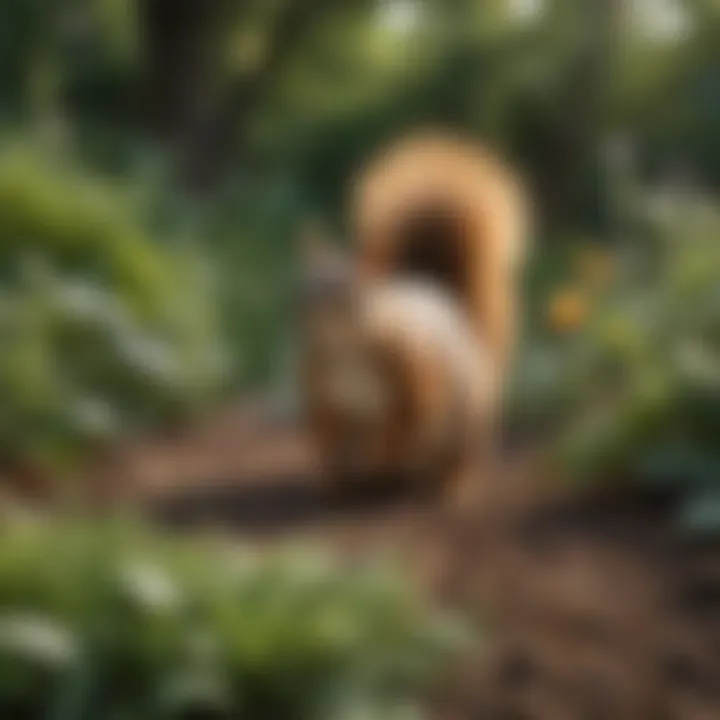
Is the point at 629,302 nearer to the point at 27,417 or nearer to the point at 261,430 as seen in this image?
the point at 261,430

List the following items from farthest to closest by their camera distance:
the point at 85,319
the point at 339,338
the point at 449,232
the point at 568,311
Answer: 1. the point at 568,311
2. the point at 449,232
3. the point at 85,319
4. the point at 339,338

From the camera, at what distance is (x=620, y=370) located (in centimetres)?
344

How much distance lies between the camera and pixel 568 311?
4078 millimetres

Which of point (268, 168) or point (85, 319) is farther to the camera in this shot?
point (268, 168)

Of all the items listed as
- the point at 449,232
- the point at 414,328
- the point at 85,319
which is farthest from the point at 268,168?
the point at 414,328

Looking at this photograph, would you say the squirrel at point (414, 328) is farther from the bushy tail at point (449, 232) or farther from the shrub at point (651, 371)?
the shrub at point (651, 371)

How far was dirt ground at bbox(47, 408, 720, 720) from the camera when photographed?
2328 millimetres

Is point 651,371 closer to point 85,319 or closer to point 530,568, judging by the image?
point 530,568

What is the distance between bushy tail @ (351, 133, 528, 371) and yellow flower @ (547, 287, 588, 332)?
0.32 m

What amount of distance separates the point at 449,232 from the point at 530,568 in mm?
1012

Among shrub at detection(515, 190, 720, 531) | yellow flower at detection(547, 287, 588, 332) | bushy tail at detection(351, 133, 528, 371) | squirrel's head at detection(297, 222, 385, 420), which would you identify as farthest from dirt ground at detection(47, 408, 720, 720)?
yellow flower at detection(547, 287, 588, 332)

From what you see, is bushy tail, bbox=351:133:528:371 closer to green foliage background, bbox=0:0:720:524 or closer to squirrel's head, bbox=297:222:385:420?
green foliage background, bbox=0:0:720:524

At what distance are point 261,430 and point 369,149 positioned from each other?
6.01 feet

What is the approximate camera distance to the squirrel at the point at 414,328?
312 centimetres
